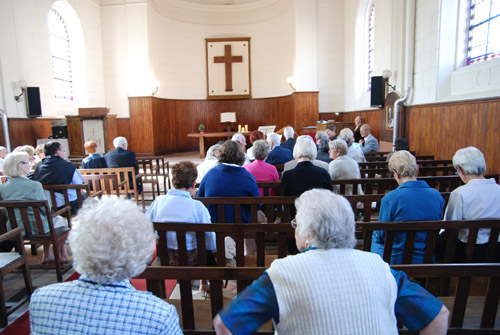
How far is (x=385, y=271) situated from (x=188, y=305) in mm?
807

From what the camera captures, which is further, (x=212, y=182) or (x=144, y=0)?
(x=144, y=0)

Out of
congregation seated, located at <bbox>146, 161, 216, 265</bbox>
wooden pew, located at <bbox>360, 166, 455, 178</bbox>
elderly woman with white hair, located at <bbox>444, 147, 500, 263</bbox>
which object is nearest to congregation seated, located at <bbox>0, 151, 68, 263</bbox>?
congregation seated, located at <bbox>146, 161, 216, 265</bbox>

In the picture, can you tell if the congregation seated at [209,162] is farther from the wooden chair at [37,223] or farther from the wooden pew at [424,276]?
the wooden pew at [424,276]

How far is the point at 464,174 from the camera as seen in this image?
2311mm

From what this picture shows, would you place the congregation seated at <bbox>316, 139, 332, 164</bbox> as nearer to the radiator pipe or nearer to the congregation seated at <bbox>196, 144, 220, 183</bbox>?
the congregation seated at <bbox>196, 144, 220, 183</bbox>

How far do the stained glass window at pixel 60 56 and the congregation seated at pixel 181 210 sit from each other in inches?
325

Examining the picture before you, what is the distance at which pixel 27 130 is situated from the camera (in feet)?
24.4

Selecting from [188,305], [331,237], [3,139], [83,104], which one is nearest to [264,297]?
[331,237]

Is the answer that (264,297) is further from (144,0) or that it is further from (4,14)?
(144,0)

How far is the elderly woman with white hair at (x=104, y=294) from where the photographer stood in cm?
91

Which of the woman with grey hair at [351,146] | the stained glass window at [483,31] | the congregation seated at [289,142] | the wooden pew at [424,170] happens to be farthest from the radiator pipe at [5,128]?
the stained glass window at [483,31]

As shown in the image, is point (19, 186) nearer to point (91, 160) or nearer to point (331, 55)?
point (91, 160)

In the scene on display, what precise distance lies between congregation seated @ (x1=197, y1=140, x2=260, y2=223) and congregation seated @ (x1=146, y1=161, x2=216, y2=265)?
0.51m

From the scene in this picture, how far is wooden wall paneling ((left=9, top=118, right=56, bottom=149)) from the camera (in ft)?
23.1
